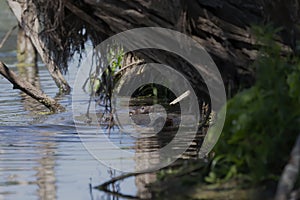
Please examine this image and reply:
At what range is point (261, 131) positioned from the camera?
24.1 ft

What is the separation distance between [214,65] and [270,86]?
6.26ft

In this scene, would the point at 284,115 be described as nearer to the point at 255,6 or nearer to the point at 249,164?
the point at 249,164

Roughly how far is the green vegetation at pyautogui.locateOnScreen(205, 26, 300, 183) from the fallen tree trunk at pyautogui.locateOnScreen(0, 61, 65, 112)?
654cm

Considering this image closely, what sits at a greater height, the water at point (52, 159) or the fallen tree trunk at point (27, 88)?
the fallen tree trunk at point (27, 88)

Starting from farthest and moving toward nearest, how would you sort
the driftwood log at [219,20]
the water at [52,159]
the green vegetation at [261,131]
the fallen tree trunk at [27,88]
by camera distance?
the fallen tree trunk at [27,88]
the driftwood log at [219,20]
the water at [52,159]
the green vegetation at [261,131]

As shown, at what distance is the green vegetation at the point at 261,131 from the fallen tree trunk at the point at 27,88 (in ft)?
21.5

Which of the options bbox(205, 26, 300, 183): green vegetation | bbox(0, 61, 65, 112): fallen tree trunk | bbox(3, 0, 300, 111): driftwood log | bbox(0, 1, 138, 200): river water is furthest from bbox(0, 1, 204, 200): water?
bbox(3, 0, 300, 111): driftwood log

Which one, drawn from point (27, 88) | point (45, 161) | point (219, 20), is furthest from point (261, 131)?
point (27, 88)

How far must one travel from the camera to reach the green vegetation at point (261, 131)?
727cm

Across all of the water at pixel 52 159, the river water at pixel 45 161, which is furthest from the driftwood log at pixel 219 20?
the river water at pixel 45 161

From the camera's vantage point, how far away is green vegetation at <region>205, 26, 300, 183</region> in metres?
7.27

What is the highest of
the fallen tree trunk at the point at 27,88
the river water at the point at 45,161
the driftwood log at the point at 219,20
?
the driftwood log at the point at 219,20

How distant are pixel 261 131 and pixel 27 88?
748 cm

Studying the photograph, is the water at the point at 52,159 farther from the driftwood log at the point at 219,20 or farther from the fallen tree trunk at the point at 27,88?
the driftwood log at the point at 219,20
